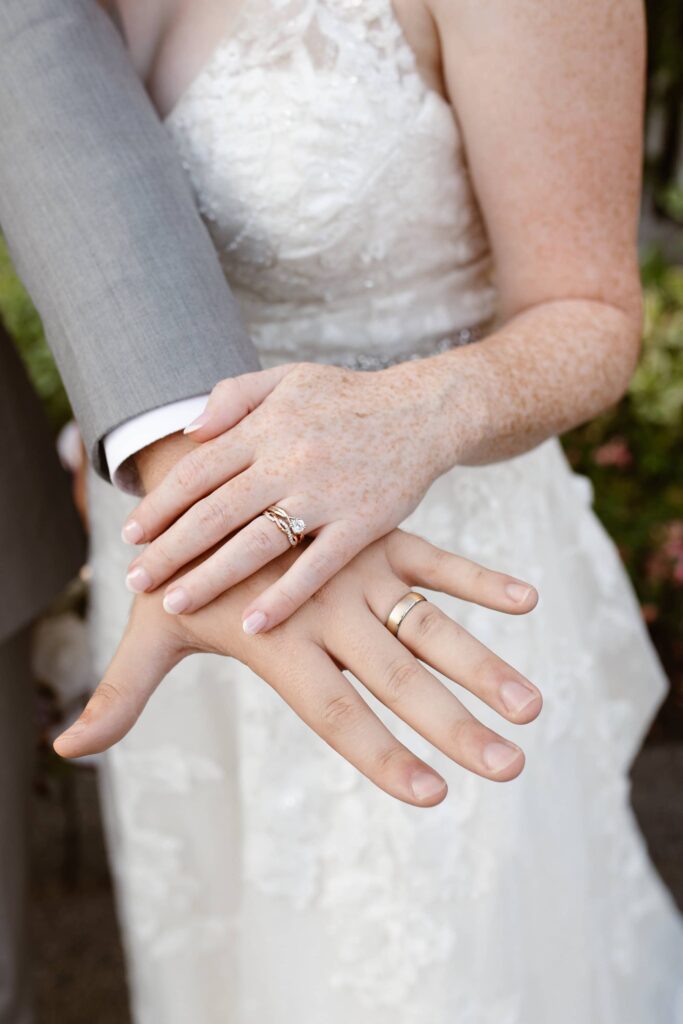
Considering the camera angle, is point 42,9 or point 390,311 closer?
point 42,9

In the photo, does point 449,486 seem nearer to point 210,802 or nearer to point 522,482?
point 522,482

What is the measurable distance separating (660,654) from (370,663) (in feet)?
6.84

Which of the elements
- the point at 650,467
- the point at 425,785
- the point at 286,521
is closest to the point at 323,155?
the point at 286,521

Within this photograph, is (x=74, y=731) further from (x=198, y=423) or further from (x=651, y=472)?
(x=651, y=472)

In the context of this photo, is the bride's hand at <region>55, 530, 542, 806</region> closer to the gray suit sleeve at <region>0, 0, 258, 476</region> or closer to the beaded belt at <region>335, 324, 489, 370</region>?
the gray suit sleeve at <region>0, 0, 258, 476</region>

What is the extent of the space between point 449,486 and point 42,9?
713mm

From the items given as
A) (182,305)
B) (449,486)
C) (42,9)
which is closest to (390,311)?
(449,486)

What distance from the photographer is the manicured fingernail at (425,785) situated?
27.0 inches

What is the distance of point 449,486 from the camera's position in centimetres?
131

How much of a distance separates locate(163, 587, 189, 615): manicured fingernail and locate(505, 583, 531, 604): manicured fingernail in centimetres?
25

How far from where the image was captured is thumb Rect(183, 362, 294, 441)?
810 mm

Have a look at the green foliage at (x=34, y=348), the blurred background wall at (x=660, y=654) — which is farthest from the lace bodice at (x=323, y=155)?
the green foliage at (x=34, y=348)

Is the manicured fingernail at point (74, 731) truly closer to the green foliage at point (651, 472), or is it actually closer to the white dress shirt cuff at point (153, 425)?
the white dress shirt cuff at point (153, 425)

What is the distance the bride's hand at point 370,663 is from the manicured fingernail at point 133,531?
0.05 metres
